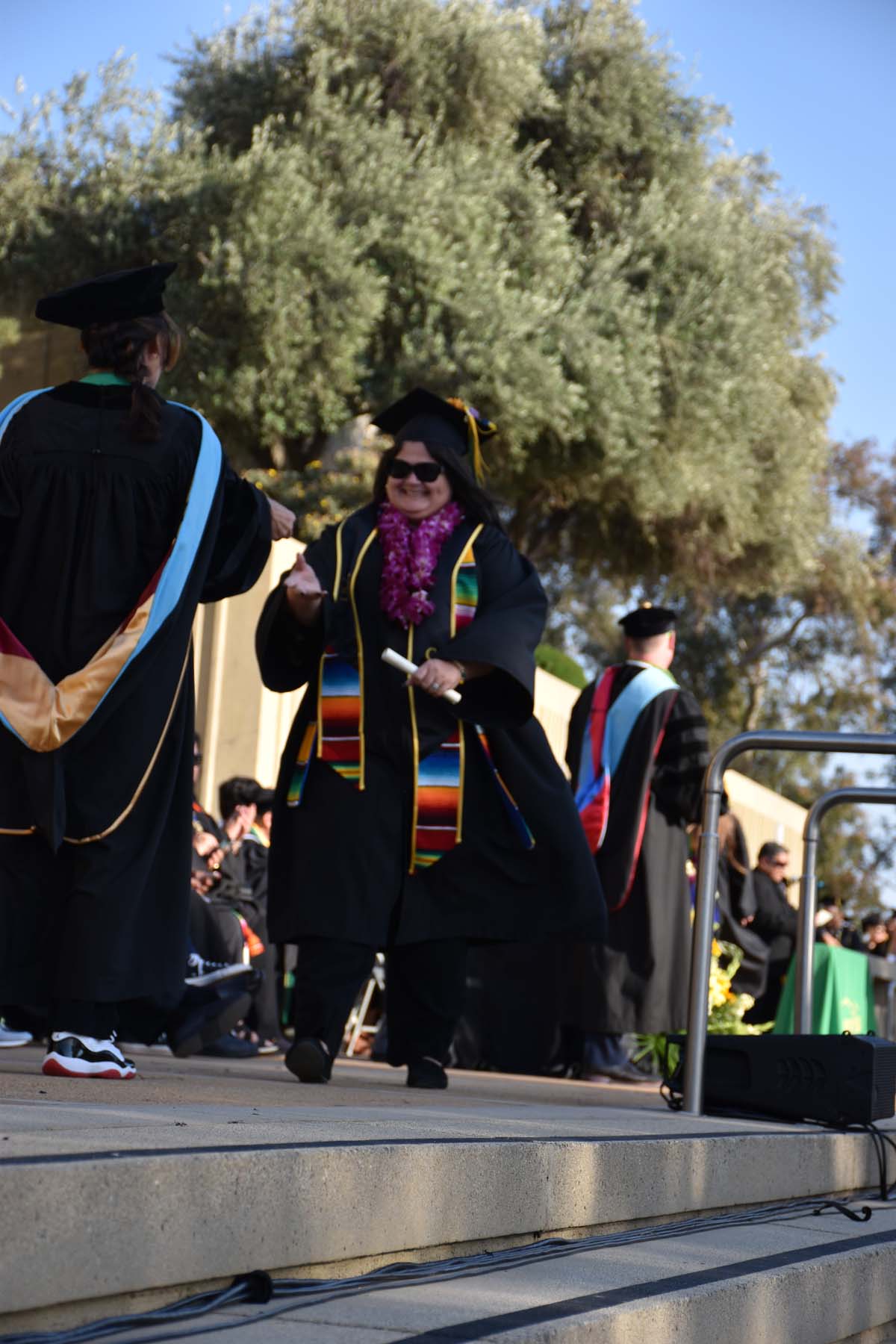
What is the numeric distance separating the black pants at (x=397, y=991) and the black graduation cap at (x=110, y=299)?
5.93 feet

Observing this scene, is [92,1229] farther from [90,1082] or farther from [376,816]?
[376,816]

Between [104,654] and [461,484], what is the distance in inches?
69.3

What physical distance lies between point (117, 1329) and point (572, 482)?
22.4 meters

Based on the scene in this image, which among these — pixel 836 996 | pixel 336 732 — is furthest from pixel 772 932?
pixel 336 732

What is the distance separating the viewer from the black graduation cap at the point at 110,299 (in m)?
4.46

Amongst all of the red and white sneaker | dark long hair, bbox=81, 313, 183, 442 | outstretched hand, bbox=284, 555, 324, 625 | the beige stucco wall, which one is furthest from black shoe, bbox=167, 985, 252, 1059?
the beige stucco wall

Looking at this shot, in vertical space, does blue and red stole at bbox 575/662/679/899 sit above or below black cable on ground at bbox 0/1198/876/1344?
above

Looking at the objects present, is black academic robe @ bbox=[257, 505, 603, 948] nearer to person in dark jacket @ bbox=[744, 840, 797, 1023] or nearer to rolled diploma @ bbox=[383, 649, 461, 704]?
rolled diploma @ bbox=[383, 649, 461, 704]

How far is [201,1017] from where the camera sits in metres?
6.32

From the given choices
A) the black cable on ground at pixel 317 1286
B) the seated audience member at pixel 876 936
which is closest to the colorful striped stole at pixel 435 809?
the black cable on ground at pixel 317 1286

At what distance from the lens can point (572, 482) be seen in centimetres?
2428

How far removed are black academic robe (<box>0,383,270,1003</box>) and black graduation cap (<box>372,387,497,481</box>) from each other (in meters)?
1.16

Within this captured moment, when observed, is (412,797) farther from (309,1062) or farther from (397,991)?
(309,1062)

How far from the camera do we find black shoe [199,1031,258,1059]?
7793mm
